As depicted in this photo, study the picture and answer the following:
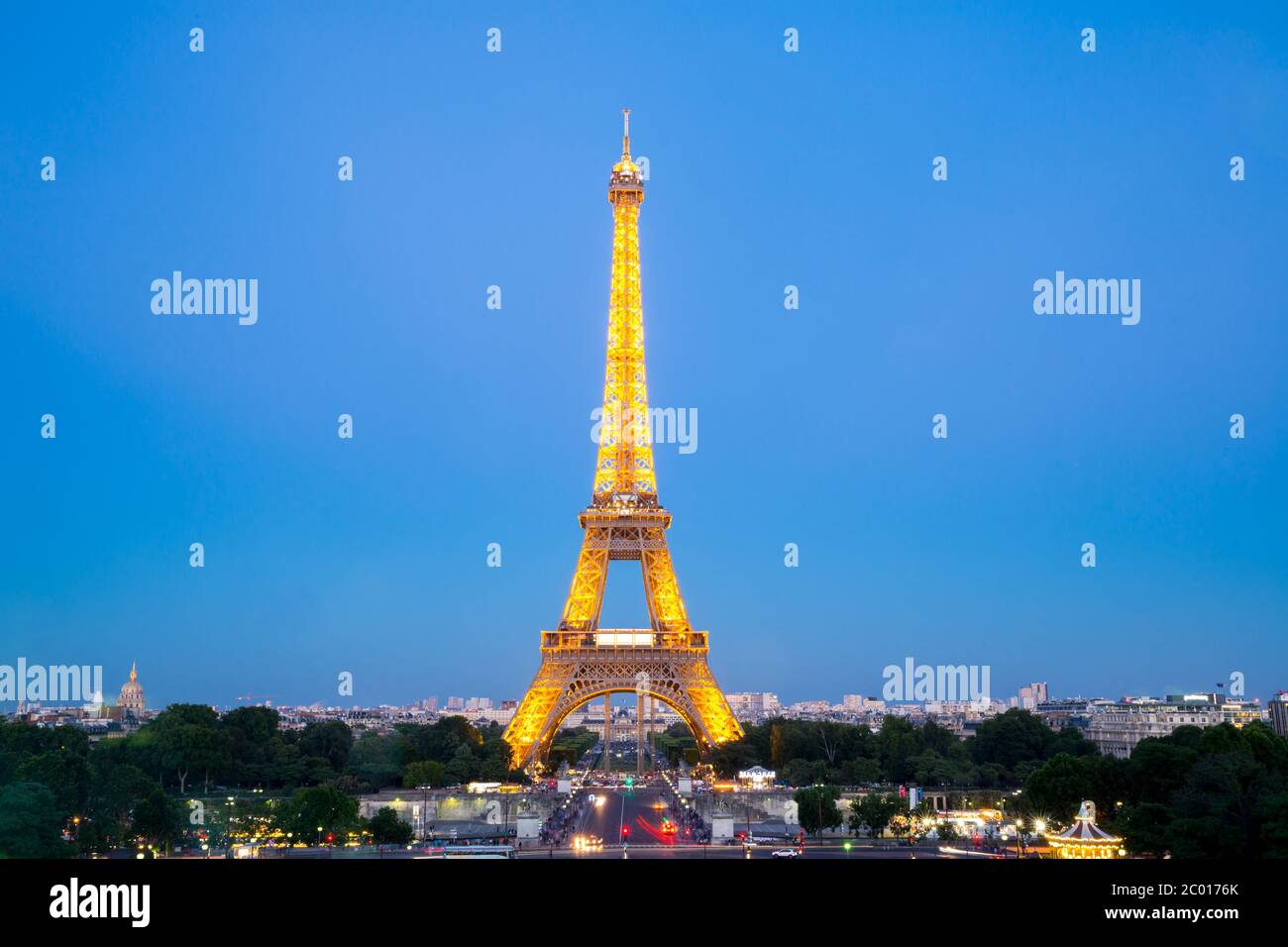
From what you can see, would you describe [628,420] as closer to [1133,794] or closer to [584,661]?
[584,661]

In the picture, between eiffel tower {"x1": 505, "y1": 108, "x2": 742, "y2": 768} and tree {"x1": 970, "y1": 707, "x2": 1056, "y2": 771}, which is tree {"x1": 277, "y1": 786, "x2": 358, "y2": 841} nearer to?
eiffel tower {"x1": 505, "y1": 108, "x2": 742, "y2": 768}

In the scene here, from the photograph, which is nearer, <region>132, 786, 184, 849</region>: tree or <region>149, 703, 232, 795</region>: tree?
<region>132, 786, 184, 849</region>: tree

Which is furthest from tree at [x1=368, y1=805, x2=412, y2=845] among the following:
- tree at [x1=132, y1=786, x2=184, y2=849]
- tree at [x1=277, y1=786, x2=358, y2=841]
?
tree at [x1=132, y1=786, x2=184, y2=849]

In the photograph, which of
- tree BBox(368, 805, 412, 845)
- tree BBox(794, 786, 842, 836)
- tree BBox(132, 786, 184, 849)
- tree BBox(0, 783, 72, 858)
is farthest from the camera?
tree BBox(794, 786, 842, 836)

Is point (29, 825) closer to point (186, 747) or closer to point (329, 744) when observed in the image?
point (186, 747)

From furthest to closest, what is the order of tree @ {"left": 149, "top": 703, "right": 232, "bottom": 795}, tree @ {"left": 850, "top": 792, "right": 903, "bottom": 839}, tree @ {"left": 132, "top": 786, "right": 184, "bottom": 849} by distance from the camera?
tree @ {"left": 149, "top": 703, "right": 232, "bottom": 795} → tree @ {"left": 850, "top": 792, "right": 903, "bottom": 839} → tree @ {"left": 132, "top": 786, "right": 184, "bottom": 849}
